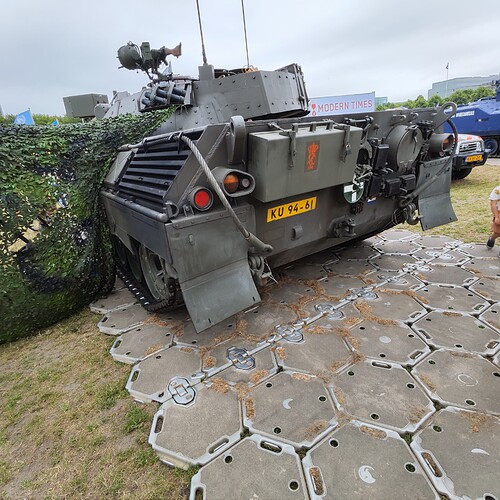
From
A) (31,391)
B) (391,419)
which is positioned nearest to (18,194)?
(31,391)

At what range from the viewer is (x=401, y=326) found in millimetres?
2887

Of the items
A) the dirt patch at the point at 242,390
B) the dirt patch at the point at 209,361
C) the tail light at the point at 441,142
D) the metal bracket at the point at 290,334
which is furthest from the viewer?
the tail light at the point at 441,142

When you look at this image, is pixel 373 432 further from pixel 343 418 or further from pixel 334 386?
pixel 334 386

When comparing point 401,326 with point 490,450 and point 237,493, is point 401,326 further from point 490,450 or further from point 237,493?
point 237,493

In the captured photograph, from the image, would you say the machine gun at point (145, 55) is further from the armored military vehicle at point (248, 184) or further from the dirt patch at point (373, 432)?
the dirt patch at point (373, 432)

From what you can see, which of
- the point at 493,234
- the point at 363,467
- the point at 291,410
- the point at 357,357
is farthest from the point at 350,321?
the point at 493,234

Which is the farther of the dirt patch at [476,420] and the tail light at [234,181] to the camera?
the tail light at [234,181]

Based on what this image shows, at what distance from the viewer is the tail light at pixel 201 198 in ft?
7.61

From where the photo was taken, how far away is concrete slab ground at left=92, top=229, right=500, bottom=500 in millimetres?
1698

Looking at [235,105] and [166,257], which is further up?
[235,105]

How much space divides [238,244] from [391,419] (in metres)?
1.51

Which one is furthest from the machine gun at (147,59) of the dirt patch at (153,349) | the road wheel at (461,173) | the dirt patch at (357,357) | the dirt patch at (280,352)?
the road wheel at (461,173)

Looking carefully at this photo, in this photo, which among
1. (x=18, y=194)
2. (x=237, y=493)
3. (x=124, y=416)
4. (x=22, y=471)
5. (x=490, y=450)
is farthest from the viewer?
(x=18, y=194)

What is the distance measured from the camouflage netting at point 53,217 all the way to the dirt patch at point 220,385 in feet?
6.97
